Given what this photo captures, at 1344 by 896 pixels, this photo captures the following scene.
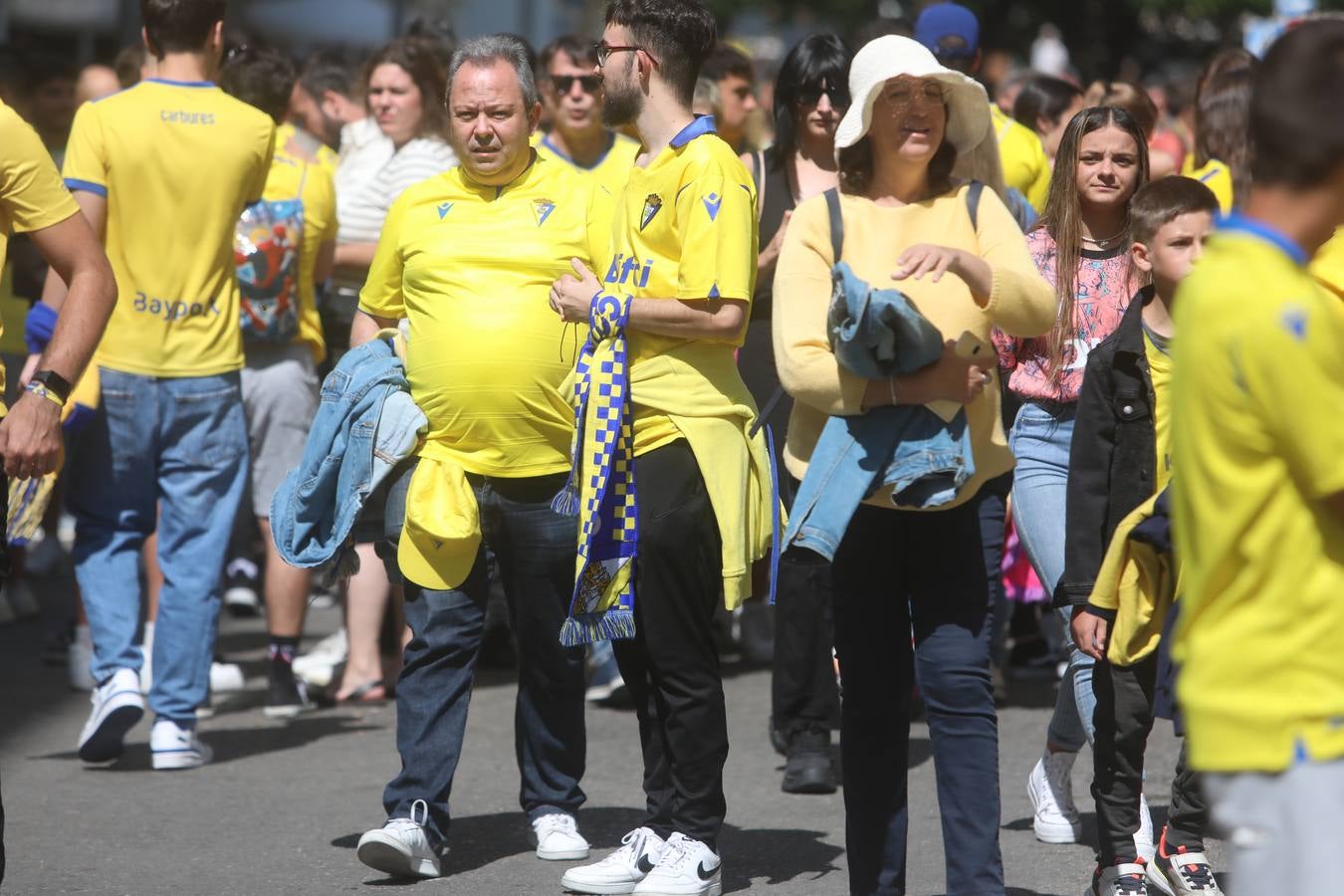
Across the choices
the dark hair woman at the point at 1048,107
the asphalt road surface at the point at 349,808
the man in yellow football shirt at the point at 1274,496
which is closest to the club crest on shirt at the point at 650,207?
the asphalt road surface at the point at 349,808

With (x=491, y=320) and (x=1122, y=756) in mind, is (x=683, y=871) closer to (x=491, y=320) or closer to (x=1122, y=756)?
(x=1122, y=756)

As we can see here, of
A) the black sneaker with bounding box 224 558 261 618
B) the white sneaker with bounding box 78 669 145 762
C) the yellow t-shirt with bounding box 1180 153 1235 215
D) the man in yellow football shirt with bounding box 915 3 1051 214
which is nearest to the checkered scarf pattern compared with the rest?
the white sneaker with bounding box 78 669 145 762

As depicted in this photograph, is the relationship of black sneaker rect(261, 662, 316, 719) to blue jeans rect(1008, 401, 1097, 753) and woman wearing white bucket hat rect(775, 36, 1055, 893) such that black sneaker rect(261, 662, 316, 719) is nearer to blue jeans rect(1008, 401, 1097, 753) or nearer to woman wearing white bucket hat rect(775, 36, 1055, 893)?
blue jeans rect(1008, 401, 1097, 753)

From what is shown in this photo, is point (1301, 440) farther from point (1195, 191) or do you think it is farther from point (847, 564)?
point (1195, 191)

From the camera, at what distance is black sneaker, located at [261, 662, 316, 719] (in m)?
7.41

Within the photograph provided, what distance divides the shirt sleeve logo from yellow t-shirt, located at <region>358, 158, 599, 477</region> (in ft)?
2.34

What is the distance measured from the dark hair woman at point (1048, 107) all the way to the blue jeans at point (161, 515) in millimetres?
3852

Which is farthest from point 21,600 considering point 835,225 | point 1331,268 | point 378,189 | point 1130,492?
point 1331,268

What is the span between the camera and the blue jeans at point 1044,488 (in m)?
5.41

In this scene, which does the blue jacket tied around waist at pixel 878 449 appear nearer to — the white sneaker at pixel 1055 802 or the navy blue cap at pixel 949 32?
the white sneaker at pixel 1055 802

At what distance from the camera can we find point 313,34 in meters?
26.6

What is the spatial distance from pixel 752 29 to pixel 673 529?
4658 cm

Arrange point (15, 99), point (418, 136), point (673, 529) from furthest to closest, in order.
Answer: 1. point (15, 99)
2. point (418, 136)
3. point (673, 529)

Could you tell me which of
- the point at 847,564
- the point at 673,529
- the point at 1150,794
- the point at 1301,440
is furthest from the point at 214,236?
the point at 1301,440
